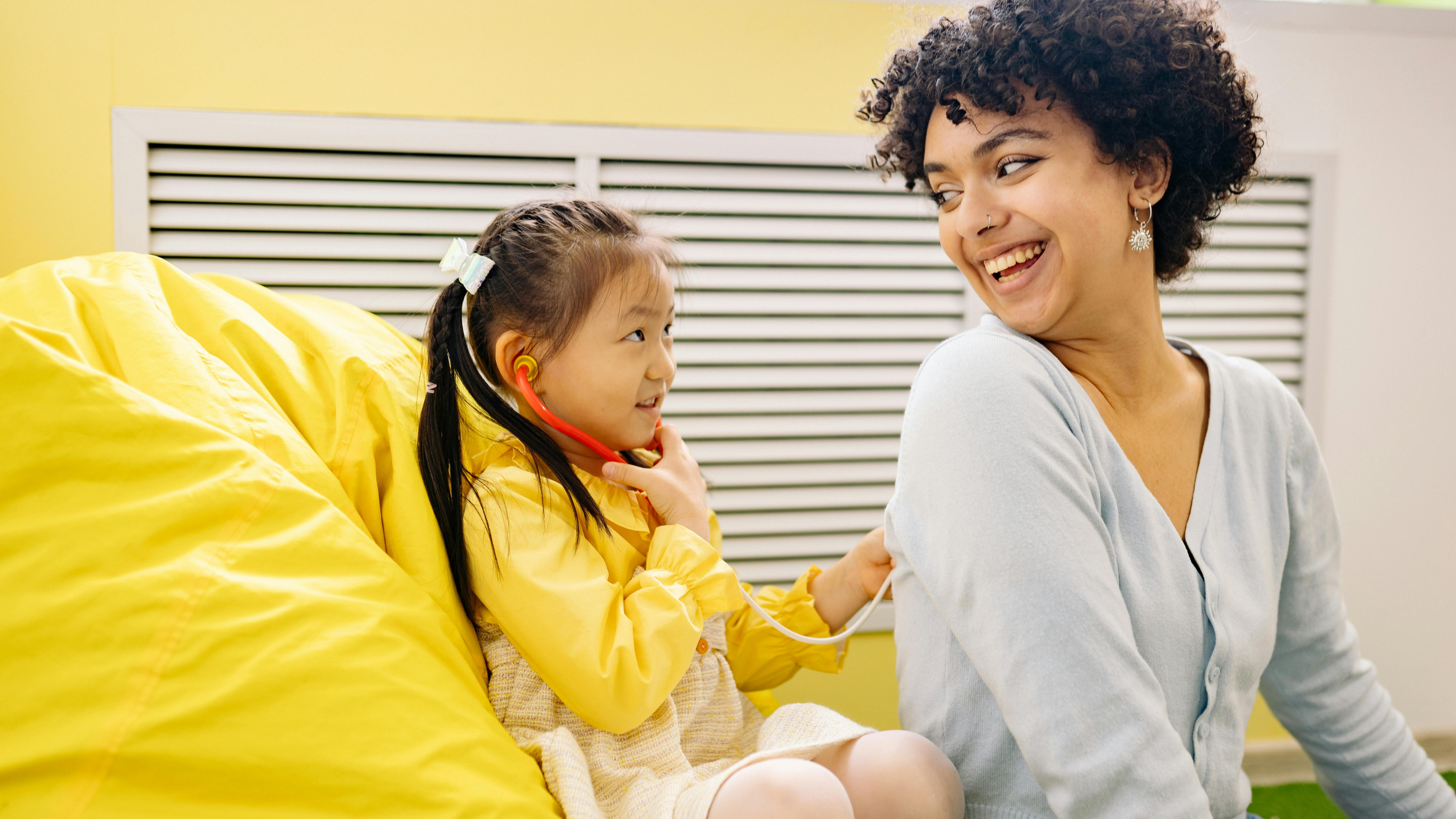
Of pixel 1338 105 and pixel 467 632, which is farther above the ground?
pixel 1338 105

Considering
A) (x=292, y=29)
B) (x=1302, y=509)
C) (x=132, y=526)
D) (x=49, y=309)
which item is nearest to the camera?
(x=132, y=526)

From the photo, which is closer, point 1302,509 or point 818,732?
point 818,732

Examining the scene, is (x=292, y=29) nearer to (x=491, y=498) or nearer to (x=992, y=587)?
(x=491, y=498)

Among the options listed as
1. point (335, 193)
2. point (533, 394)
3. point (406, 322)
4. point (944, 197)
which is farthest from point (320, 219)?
point (944, 197)

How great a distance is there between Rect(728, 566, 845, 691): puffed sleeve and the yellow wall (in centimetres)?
60

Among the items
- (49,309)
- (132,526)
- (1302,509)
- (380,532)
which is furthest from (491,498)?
(1302,509)

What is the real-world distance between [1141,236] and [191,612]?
41.7 inches

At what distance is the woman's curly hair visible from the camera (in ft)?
3.20

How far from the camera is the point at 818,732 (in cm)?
104

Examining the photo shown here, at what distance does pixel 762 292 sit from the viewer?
1.92 m

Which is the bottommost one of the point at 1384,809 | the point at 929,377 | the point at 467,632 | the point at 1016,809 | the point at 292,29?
the point at 1384,809

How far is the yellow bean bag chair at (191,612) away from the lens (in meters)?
0.71

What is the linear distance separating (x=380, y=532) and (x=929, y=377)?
2.06 ft

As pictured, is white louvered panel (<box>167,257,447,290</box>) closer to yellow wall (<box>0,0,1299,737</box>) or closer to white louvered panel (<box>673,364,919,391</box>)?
yellow wall (<box>0,0,1299,737</box>)
